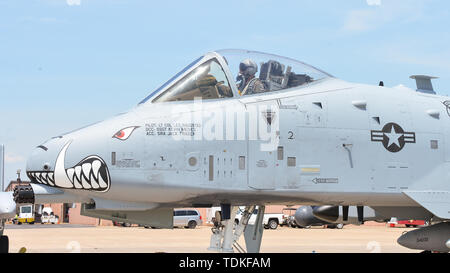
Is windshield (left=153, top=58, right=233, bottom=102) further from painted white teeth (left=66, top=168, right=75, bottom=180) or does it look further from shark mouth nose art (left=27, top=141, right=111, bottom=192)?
painted white teeth (left=66, top=168, right=75, bottom=180)

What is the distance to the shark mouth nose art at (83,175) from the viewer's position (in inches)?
341

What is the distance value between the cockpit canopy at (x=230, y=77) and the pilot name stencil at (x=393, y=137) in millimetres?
1503

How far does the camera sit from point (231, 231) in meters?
10.0

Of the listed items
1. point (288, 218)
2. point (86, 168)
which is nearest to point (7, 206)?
point (86, 168)

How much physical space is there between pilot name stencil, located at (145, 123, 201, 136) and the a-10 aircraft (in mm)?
16

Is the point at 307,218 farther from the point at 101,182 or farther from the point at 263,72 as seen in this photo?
the point at 101,182

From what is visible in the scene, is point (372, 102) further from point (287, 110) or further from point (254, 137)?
point (254, 137)

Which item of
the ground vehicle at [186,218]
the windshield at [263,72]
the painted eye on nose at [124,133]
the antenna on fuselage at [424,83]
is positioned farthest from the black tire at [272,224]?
the painted eye on nose at [124,133]

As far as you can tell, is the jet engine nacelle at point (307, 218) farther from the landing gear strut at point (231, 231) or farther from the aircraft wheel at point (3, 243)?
the aircraft wheel at point (3, 243)

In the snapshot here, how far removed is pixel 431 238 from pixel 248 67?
4612mm

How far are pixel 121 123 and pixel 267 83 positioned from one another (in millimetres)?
2601

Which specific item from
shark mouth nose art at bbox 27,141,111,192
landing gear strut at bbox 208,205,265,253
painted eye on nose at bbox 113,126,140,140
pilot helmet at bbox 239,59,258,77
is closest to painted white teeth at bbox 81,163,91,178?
shark mouth nose art at bbox 27,141,111,192
